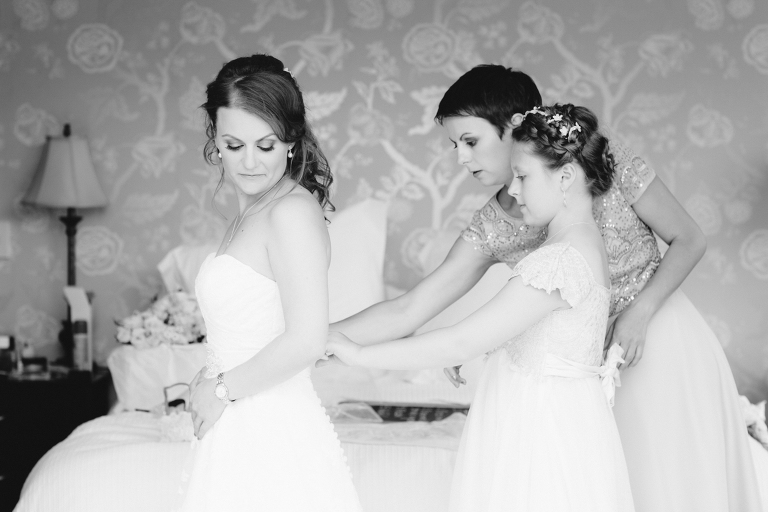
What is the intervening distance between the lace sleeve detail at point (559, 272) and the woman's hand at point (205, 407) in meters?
0.62

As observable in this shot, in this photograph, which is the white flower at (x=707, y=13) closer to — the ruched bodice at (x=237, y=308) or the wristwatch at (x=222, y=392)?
the ruched bodice at (x=237, y=308)

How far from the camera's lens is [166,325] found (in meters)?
3.32

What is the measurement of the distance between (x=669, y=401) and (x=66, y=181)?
2909 mm

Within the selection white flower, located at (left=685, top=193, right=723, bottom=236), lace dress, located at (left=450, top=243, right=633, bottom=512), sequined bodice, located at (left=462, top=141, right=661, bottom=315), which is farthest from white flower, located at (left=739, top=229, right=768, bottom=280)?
lace dress, located at (left=450, top=243, right=633, bottom=512)

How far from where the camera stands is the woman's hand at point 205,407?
58.9 inches

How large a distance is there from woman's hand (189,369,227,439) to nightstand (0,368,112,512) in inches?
82.4

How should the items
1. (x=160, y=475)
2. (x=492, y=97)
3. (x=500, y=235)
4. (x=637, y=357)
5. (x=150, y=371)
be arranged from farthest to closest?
1. (x=150, y=371)
2. (x=160, y=475)
3. (x=500, y=235)
4. (x=492, y=97)
5. (x=637, y=357)

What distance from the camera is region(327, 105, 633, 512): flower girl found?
1529mm

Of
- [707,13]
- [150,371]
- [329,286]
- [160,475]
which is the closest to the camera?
[160,475]

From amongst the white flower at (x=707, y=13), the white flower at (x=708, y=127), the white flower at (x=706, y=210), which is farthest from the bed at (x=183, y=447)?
the white flower at (x=707, y=13)

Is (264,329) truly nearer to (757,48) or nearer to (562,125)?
(562,125)

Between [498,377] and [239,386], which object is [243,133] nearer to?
[239,386]

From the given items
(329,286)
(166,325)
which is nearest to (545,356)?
(329,286)

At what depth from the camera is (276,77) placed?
1552 mm
